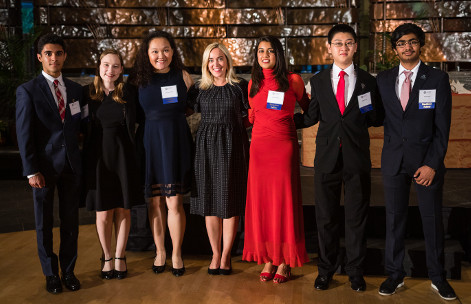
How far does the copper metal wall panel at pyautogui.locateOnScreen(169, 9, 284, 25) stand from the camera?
277 inches

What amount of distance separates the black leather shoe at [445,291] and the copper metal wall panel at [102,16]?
5557mm

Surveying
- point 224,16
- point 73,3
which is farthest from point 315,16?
point 73,3

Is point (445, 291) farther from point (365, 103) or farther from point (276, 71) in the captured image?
point (276, 71)

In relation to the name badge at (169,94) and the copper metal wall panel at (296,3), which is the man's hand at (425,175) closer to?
the name badge at (169,94)


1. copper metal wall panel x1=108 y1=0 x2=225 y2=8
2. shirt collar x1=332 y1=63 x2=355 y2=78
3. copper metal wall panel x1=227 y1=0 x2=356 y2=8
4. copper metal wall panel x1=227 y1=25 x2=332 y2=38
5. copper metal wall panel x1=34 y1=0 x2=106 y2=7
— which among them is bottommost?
Result: shirt collar x1=332 y1=63 x2=355 y2=78

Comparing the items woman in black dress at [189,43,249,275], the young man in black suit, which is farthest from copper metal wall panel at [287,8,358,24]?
the young man in black suit

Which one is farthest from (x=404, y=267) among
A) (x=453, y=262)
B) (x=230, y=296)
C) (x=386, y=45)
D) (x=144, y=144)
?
(x=386, y=45)

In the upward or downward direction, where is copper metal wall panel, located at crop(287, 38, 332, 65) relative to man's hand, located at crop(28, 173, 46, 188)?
upward

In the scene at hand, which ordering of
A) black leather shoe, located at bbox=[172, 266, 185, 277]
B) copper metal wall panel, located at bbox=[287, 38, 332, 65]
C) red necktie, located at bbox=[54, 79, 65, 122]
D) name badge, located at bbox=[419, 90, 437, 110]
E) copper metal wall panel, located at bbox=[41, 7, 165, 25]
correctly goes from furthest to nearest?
copper metal wall panel, located at bbox=[287, 38, 332, 65]
copper metal wall panel, located at bbox=[41, 7, 165, 25]
black leather shoe, located at bbox=[172, 266, 185, 277]
red necktie, located at bbox=[54, 79, 65, 122]
name badge, located at bbox=[419, 90, 437, 110]

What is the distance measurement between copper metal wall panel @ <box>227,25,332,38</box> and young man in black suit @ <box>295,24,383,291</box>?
443 cm

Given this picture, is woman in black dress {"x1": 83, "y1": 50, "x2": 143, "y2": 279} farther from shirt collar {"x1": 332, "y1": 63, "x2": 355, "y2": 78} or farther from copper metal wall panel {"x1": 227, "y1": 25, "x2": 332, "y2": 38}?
copper metal wall panel {"x1": 227, "y1": 25, "x2": 332, "y2": 38}

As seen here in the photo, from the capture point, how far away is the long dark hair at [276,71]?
283 centimetres

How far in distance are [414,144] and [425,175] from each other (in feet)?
0.57

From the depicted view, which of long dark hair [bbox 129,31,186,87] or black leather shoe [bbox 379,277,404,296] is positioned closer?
black leather shoe [bbox 379,277,404,296]
